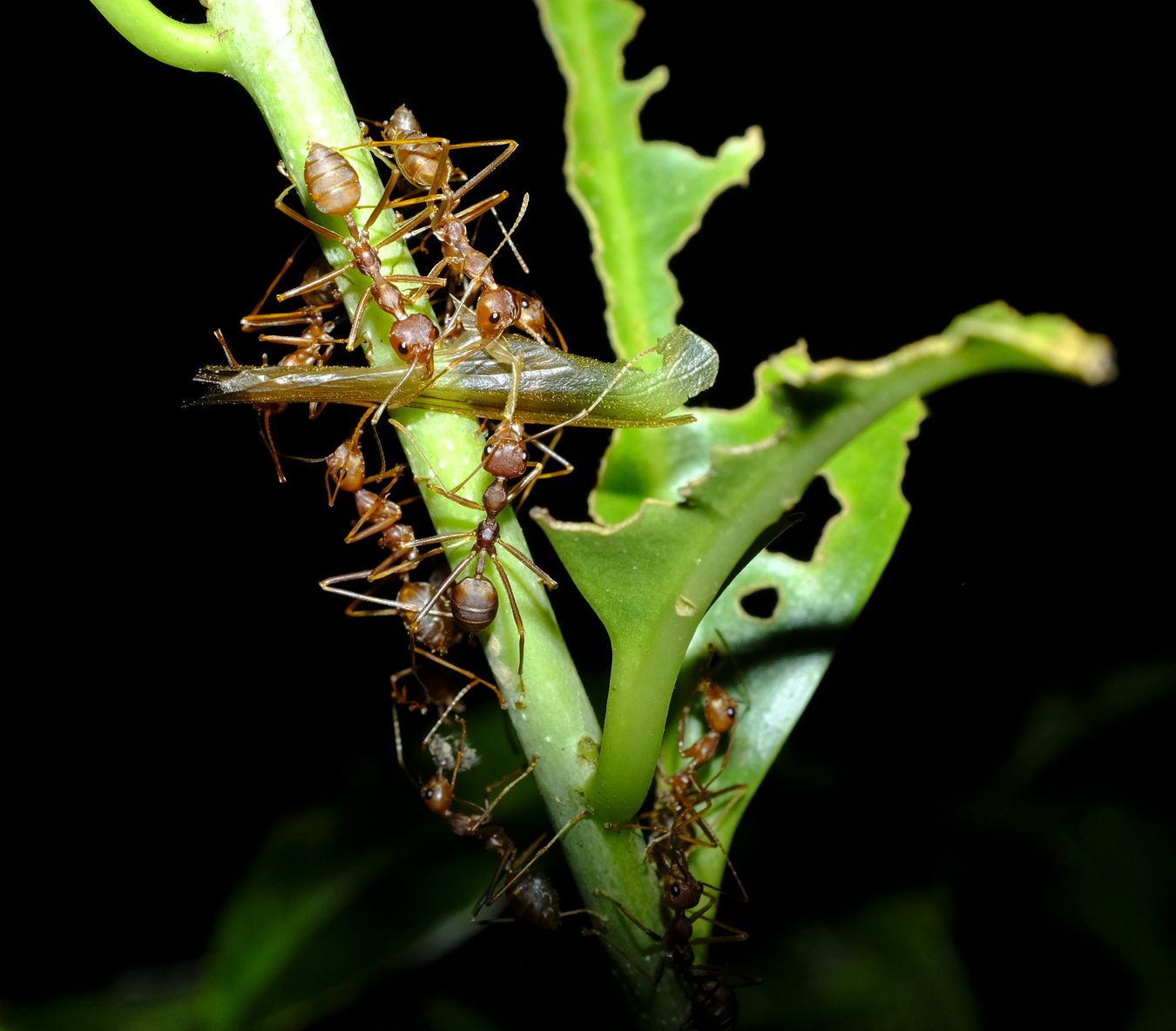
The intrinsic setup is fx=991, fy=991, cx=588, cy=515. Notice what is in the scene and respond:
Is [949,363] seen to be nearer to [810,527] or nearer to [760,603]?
[760,603]

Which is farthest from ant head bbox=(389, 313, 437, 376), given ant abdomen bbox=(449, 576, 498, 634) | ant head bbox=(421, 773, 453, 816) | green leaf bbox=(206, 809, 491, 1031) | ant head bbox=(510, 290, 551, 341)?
green leaf bbox=(206, 809, 491, 1031)

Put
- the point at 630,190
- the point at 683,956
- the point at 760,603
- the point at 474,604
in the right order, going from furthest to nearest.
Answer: the point at 760,603 → the point at 630,190 → the point at 683,956 → the point at 474,604

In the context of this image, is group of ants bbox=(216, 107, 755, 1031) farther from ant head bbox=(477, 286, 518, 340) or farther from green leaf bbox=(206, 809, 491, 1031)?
green leaf bbox=(206, 809, 491, 1031)

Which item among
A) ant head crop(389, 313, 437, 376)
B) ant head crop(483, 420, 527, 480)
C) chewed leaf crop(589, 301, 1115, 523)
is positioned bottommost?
chewed leaf crop(589, 301, 1115, 523)

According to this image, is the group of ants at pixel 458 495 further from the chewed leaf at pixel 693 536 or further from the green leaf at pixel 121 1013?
the green leaf at pixel 121 1013

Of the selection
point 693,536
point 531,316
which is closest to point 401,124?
point 531,316

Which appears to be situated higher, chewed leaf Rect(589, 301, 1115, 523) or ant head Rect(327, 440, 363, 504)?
ant head Rect(327, 440, 363, 504)

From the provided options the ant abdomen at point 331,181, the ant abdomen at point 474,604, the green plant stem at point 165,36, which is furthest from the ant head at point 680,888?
the green plant stem at point 165,36

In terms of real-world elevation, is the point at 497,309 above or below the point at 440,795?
above
